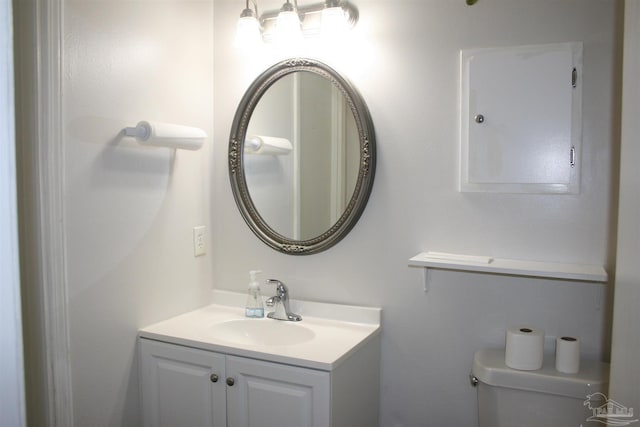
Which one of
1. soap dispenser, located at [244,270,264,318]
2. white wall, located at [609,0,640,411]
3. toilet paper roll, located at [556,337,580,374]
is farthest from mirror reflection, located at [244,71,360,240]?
white wall, located at [609,0,640,411]

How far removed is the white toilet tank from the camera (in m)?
1.50

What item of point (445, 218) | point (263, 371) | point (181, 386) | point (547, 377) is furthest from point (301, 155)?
point (547, 377)

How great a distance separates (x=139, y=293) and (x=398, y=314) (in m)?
0.94

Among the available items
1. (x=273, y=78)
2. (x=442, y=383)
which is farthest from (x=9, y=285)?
(x=442, y=383)

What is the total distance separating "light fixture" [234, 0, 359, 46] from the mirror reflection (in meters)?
0.16

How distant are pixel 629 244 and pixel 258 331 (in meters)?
1.34

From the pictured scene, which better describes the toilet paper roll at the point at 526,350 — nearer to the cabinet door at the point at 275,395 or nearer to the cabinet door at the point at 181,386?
the cabinet door at the point at 275,395

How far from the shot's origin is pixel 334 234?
6.35 feet

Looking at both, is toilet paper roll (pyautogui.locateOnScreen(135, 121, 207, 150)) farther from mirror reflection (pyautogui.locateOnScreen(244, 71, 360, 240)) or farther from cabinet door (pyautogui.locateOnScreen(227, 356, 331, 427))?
cabinet door (pyautogui.locateOnScreen(227, 356, 331, 427))

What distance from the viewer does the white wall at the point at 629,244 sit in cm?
93

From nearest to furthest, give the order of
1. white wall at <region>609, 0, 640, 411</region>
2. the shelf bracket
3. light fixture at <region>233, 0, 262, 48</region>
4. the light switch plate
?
white wall at <region>609, 0, 640, 411</region>
the shelf bracket
light fixture at <region>233, 0, 262, 48</region>
the light switch plate

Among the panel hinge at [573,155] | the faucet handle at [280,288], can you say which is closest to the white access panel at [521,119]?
the panel hinge at [573,155]
